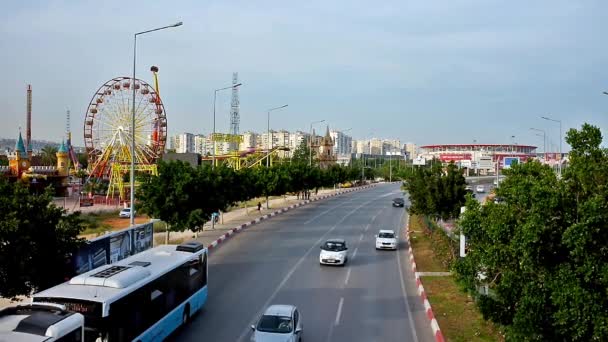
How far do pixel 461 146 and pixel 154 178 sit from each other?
162354mm

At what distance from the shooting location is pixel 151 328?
13336 mm

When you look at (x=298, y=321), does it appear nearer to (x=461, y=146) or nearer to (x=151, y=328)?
(x=151, y=328)

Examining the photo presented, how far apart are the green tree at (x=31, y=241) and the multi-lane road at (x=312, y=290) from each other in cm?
377

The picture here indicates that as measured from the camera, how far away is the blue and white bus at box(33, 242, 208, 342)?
11305 mm

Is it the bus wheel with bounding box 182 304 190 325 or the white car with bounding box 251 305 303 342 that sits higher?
the white car with bounding box 251 305 303 342

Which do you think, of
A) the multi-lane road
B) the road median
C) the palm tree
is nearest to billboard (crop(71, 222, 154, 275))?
the multi-lane road

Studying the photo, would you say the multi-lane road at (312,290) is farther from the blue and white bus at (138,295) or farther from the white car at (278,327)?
the white car at (278,327)

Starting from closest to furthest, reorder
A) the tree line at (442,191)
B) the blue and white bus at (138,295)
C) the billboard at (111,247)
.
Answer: the blue and white bus at (138,295) < the billboard at (111,247) < the tree line at (442,191)

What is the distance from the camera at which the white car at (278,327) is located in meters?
13.5

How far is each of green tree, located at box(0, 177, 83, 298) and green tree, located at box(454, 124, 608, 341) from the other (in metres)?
9.60

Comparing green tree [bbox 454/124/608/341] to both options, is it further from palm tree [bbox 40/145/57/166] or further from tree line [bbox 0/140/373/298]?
palm tree [bbox 40/145/57/166]

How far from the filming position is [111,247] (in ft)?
67.5

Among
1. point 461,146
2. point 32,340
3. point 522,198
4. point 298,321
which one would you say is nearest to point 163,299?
point 298,321

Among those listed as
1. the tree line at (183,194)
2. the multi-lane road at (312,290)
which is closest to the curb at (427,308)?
the multi-lane road at (312,290)
